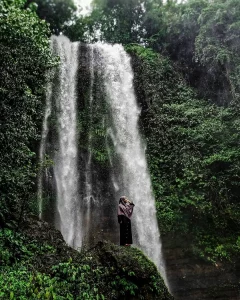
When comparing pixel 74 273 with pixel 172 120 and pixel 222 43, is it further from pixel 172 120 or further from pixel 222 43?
pixel 222 43

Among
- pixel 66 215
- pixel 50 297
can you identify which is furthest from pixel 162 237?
pixel 50 297

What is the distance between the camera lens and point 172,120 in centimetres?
1454

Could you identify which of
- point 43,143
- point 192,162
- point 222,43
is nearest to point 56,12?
point 222,43

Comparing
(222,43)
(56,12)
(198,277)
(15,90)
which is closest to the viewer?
(15,90)

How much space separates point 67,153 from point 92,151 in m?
1.04

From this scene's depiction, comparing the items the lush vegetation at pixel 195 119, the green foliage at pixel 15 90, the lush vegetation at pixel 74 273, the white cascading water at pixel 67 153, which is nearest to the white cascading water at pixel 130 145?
the lush vegetation at pixel 195 119

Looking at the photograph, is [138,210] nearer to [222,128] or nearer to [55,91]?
[222,128]

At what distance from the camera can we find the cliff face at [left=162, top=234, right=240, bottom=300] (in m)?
10.4

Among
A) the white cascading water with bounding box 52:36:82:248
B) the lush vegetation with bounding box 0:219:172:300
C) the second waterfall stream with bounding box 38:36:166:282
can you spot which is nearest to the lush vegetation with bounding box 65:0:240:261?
the second waterfall stream with bounding box 38:36:166:282

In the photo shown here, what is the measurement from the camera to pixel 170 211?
39.4 feet

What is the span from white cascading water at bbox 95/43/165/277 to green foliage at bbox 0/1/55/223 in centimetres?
500

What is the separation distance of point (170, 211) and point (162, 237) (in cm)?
103

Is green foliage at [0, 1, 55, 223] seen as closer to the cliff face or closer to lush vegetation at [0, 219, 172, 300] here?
lush vegetation at [0, 219, 172, 300]

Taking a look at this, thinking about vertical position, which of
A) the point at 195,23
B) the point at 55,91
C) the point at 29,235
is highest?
the point at 195,23
